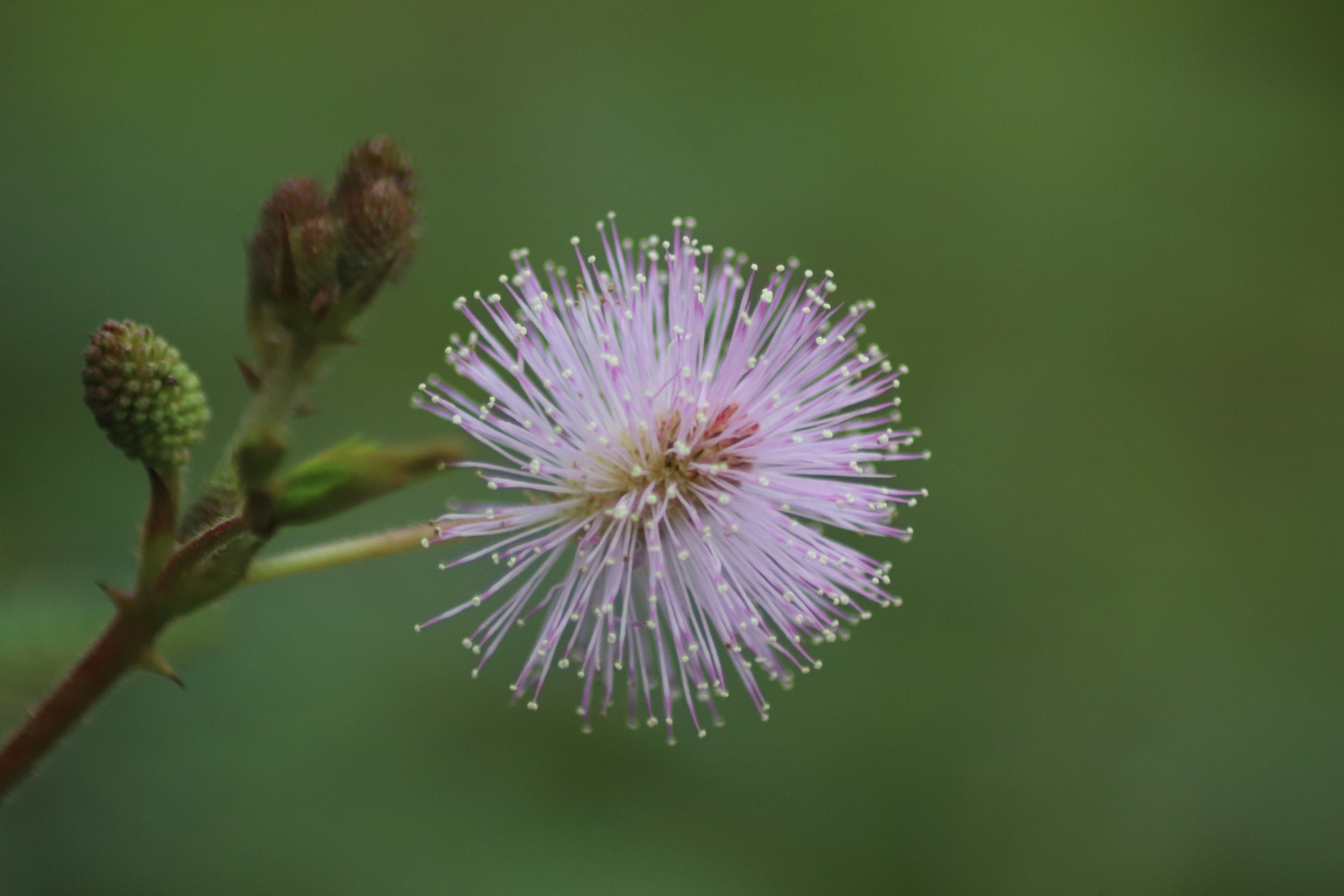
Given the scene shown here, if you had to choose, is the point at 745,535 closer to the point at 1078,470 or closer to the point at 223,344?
the point at 223,344

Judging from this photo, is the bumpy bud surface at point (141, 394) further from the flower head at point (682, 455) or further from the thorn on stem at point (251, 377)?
the flower head at point (682, 455)

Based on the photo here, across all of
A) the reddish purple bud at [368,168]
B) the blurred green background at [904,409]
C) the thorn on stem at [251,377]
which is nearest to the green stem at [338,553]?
the thorn on stem at [251,377]

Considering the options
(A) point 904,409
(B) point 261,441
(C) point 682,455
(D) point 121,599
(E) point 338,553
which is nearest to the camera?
(B) point 261,441

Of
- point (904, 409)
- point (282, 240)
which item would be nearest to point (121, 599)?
point (282, 240)

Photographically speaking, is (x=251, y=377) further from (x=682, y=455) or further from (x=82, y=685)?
(x=682, y=455)

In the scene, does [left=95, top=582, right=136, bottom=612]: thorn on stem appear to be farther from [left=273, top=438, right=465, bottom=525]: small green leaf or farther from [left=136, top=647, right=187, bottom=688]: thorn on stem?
[left=273, top=438, right=465, bottom=525]: small green leaf
